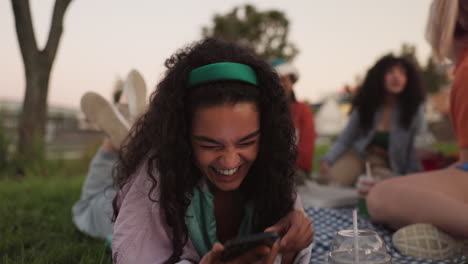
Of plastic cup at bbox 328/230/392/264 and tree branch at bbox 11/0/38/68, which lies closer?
plastic cup at bbox 328/230/392/264

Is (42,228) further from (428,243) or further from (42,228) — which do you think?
(428,243)

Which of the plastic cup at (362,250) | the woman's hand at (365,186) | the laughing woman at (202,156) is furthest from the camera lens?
the woman's hand at (365,186)

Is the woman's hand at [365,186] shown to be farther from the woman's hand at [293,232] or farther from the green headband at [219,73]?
the green headband at [219,73]

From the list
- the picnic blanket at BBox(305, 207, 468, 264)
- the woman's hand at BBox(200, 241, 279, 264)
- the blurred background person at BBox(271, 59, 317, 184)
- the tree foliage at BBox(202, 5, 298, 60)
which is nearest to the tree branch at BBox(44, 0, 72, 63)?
the blurred background person at BBox(271, 59, 317, 184)

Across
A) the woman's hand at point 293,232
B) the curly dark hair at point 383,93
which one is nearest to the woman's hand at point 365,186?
the woman's hand at point 293,232

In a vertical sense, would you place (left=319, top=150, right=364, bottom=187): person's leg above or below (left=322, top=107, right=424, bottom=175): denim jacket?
below

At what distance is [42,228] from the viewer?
2.65 metres

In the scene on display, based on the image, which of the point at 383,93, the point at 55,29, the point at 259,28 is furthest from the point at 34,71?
the point at 259,28

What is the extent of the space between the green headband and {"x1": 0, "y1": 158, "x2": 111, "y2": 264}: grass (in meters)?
0.96

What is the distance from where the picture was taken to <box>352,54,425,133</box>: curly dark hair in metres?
4.30

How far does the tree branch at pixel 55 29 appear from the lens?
525 cm

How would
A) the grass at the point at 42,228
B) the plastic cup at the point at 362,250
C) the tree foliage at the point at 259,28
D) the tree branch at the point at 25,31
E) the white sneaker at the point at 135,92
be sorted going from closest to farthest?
the plastic cup at the point at 362,250, the grass at the point at 42,228, the white sneaker at the point at 135,92, the tree branch at the point at 25,31, the tree foliage at the point at 259,28

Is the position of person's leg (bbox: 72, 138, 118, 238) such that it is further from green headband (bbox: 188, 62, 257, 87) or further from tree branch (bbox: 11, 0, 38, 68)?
tree branch (bbox: 11, 0, 38, 68)

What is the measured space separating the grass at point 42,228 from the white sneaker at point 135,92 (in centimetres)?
81
